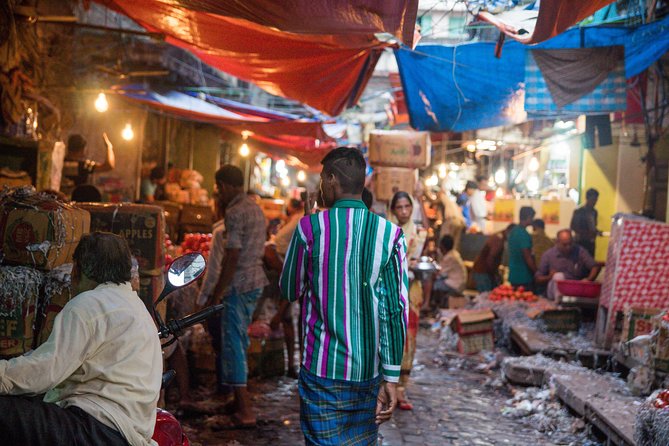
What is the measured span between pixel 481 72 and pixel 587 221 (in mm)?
5749

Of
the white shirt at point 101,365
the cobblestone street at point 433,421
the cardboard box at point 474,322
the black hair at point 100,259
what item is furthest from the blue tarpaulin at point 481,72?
the white shirt at point 101,365

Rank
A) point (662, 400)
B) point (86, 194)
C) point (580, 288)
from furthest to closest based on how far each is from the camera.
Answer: point (580, 288), point (86, 194), point (662, 400)

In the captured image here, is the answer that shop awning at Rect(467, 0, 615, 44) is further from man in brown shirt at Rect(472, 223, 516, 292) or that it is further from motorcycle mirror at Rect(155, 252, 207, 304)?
man in brown shirt at Rect(472, 223, 516, 292)

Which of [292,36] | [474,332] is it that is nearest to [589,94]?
[474,332]

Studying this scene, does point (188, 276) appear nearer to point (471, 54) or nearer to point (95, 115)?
point (471, 54)

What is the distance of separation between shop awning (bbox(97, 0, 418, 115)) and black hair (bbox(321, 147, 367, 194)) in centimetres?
252

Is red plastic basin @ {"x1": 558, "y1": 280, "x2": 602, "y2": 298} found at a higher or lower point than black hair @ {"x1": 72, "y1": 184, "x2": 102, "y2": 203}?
lower

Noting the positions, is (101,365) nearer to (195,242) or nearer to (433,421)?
(433,421)

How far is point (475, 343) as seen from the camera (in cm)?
1153

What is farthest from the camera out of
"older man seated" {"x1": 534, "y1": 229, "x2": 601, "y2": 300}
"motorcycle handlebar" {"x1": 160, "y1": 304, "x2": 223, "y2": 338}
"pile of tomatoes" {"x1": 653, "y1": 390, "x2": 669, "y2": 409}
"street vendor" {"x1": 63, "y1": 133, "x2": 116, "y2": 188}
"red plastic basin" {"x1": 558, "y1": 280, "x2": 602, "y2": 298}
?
"older man seated" {"x1": 534, "y1": 229, "x2": 601, "y2": 300}

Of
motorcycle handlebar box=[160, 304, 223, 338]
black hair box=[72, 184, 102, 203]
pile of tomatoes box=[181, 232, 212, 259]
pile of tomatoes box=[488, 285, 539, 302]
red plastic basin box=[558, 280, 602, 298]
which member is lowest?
pile of tomatoes box=[488, 285, 539, 302]

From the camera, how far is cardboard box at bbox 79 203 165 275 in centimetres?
521

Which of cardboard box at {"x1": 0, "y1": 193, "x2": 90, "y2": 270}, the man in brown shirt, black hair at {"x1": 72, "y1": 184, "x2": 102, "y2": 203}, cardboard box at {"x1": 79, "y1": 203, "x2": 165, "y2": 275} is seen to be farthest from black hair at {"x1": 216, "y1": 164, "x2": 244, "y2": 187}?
the man in brown shirt

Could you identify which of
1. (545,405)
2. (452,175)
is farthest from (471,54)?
(452,175)
